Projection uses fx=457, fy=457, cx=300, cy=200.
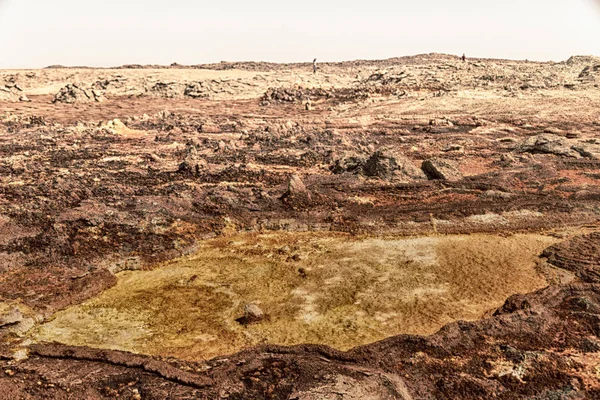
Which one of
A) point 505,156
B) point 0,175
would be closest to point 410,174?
point 505,156

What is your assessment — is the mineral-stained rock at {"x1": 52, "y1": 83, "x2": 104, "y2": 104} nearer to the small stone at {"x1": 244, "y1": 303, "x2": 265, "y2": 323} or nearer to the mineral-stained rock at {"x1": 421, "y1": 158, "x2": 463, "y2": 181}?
the mineral-stained rock at {"x1": 421, "y1": 158, "x2": 463, "y2": 181}

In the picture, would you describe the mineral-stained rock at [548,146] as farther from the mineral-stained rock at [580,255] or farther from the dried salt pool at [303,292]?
the dried salt pool at [303,292]

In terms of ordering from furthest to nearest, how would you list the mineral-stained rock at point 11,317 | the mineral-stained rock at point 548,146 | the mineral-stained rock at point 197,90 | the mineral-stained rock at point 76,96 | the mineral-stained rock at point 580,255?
the mineral-stained rock at point 197,90, the mineral-stained rock at point 76,96, the mineral-stained rock at point 548,146, the mineral-stained rock at point 580,255, the mineral-stained rock at point 11,317

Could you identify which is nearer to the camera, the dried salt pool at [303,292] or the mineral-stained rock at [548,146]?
the dried salt pool at [303,292]

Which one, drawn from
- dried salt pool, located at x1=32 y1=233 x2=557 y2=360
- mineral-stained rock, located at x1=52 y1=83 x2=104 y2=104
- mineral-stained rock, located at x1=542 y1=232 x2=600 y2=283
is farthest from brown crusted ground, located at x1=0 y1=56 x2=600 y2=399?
mineral-stained rock, located at x1=52 y1=83 x2=104 y2=104

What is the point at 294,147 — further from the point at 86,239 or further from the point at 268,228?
the point at 86,239

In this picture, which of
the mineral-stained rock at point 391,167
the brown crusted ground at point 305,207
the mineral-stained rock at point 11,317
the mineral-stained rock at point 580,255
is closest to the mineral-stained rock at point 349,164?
the brown crusted ground at point 305,207
